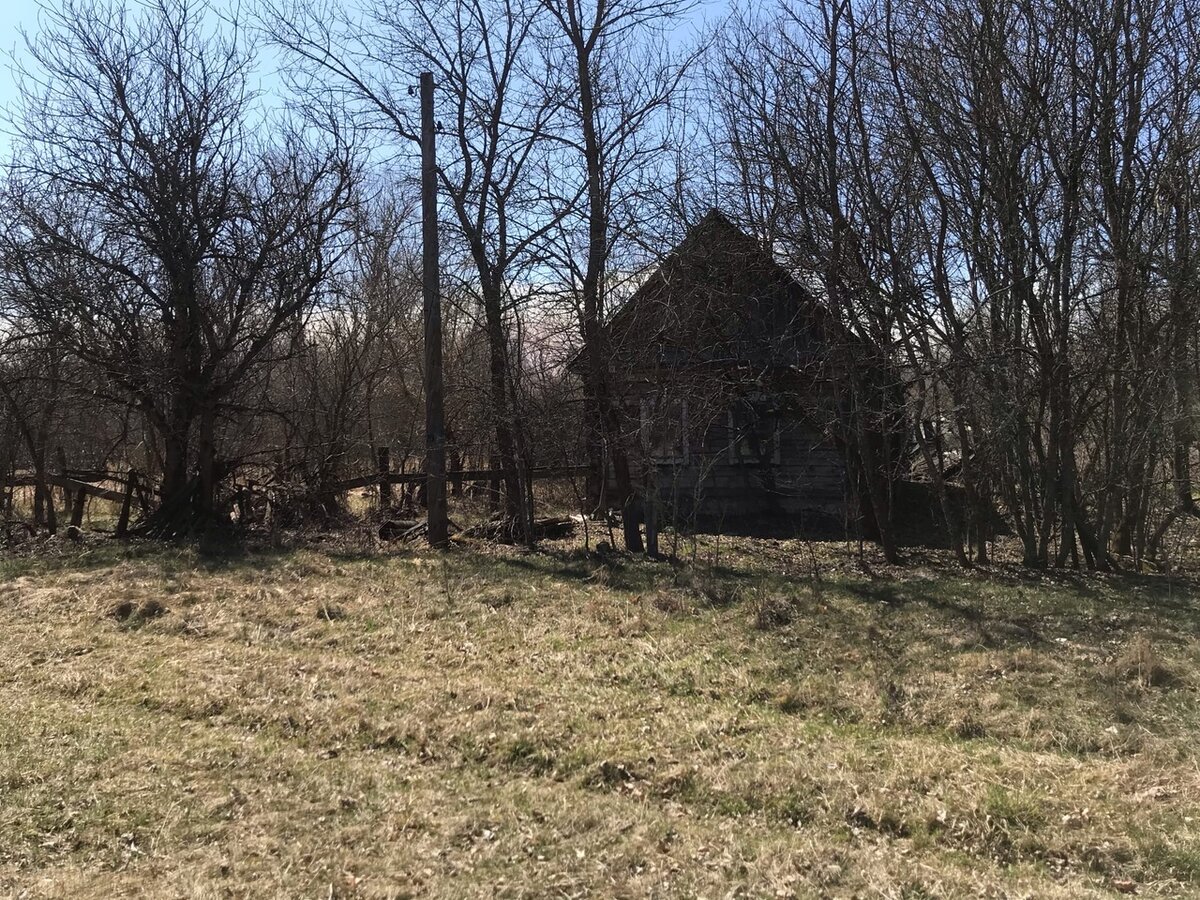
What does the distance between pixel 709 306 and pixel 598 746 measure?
292 inches

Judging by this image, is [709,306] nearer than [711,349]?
Yes

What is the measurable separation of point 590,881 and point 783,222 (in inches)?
377

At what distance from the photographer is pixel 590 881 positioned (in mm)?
3379

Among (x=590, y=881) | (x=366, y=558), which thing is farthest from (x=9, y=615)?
(x=590, y=881)

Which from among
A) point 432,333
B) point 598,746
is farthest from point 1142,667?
point 432,333

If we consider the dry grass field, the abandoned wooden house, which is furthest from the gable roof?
the dry grass field

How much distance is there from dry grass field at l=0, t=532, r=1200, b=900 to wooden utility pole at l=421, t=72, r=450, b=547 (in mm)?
3583

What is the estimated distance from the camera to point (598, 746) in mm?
4691

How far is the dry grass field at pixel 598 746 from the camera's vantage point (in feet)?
11.4

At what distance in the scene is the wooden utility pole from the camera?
11.9 m

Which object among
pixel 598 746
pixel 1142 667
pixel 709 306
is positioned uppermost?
pixel 709 306

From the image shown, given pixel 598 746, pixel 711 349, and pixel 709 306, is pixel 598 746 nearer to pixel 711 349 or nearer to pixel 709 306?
pixel 709 306

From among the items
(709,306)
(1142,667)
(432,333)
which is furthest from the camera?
(432,333)

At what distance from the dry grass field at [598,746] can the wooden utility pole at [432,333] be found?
3.58 meters
